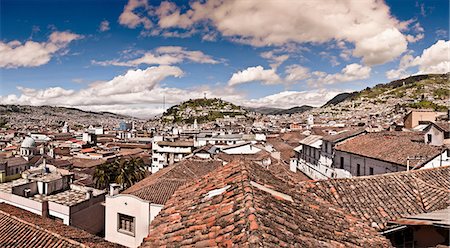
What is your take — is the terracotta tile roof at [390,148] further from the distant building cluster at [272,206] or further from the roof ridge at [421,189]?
the roof ridge at [421,189]

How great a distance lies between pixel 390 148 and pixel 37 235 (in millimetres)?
23272

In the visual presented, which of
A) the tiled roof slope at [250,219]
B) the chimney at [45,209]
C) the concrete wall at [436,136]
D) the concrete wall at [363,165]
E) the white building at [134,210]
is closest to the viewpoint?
the tiled roof slope at [250,219]

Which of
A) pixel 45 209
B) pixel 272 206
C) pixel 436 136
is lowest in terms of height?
pixel 45 209

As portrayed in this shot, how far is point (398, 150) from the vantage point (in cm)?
2347

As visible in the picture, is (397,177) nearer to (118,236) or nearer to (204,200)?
(204,200)

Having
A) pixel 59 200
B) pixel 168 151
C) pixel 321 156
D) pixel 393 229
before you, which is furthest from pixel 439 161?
pixel 168 151

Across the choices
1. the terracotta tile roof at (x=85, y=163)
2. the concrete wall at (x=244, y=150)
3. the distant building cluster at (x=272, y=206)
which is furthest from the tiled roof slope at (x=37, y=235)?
the terracotta tile roof at (x=85, y=163)

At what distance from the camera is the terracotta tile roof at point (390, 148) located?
70.2 feet

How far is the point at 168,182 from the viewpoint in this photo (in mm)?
23922

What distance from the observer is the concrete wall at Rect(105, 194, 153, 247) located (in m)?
20.3

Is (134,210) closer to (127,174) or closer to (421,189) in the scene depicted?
(421,189)

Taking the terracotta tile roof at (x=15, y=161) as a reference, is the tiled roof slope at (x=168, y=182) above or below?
above

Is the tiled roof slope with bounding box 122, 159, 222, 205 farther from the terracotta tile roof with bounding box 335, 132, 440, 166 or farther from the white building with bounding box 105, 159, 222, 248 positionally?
the terracotta tile roof with bounding box 335, 132, 440, 166

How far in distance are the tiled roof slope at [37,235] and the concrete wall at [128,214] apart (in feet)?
8.91
